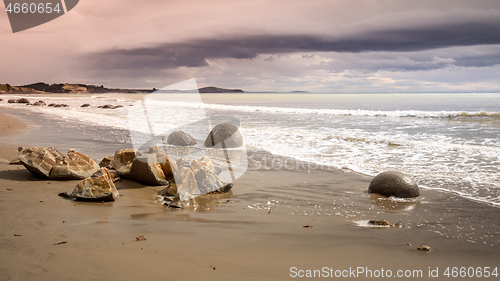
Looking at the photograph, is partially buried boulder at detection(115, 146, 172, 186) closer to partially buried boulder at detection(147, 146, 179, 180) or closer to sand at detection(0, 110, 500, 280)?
partially buried boulder at detection(147, 146, 179, 180)

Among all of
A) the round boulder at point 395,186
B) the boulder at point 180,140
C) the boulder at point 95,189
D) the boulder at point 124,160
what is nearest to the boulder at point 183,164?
the boulder at point 124,160

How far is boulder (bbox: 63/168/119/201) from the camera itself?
15.8 feet

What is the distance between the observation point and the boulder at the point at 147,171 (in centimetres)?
589

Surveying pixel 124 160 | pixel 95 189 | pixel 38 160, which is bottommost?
pixel 95 189

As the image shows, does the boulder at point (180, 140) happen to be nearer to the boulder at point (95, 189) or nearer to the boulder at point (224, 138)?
the boulder at point (224, 138)

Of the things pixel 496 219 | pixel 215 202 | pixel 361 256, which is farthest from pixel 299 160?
pixel 361 256

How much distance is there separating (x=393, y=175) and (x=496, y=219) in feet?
5.12

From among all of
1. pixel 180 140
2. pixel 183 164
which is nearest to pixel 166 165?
pixel 183 164

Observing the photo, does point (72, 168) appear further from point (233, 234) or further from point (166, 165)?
point (233, 234)

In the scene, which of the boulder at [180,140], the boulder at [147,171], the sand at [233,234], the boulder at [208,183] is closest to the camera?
the sand at [233,234]

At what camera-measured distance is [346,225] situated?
4.32m

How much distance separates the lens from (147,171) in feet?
19.3

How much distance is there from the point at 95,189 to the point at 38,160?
65.3 inches

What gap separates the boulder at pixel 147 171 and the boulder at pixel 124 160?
0.14 m
